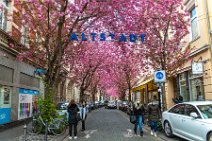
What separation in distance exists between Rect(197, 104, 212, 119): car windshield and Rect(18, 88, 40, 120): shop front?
38.6 ft

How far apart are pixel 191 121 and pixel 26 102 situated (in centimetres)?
1407

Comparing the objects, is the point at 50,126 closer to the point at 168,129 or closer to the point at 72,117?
the point at 72,117

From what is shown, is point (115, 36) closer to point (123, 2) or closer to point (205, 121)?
point (123, 2)

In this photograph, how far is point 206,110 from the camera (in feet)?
29.0

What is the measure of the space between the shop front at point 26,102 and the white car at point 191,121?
33.4 ft

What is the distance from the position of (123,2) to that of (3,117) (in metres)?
9.63

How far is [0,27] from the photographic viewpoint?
14.2 meters

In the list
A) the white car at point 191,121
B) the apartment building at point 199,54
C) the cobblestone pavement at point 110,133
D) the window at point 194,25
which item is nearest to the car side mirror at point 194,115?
the white car at point 191,121

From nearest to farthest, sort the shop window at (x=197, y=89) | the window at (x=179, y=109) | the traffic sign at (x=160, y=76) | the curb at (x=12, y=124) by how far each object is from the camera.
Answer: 1. the window at (x=179, y=109)
2. the traffic sign at (x=160, y=76)
3. the curb at (x=12, y=124)
4. the shop window at (x=197, y=89)

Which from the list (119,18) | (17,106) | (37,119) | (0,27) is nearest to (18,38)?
(0,27)

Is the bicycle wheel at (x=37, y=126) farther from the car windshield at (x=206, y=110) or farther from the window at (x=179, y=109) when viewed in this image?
the car windshield at (x=206, y=110)

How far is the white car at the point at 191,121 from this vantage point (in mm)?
8070

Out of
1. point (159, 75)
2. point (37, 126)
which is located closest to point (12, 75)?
point (37, 126)

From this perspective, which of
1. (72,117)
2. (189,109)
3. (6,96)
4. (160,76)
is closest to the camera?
(189,109)
